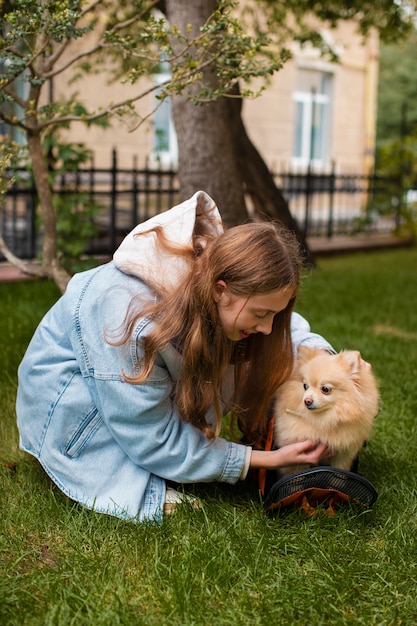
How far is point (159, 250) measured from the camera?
247cm

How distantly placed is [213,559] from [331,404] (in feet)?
2.25

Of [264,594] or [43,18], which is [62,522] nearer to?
[264,594]

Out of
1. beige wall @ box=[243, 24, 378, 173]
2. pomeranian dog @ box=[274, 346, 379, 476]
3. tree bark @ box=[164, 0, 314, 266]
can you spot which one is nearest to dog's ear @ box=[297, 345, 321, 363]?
pomeranian dog @ box=[274, 346, 379, 476]

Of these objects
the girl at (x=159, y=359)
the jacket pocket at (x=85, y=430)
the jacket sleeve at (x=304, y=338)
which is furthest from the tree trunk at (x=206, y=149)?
the jacket pocket at (x=85, y=430)

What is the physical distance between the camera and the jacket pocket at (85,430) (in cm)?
260

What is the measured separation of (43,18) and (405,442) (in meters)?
2.47

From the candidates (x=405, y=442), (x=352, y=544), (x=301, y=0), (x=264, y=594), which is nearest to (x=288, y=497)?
(x=352, y=544)

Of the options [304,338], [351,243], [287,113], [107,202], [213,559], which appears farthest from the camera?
[287,113]

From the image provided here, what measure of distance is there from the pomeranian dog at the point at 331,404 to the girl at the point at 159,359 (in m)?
0.07

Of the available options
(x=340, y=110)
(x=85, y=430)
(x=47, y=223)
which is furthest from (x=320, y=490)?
(x=340, y=110)

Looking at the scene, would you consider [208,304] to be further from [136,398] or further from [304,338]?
[304,338]

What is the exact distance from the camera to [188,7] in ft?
15.0

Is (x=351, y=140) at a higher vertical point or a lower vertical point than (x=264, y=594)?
higher

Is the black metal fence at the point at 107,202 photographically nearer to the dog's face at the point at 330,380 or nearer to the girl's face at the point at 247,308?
the girl's face at the point at 247,308
